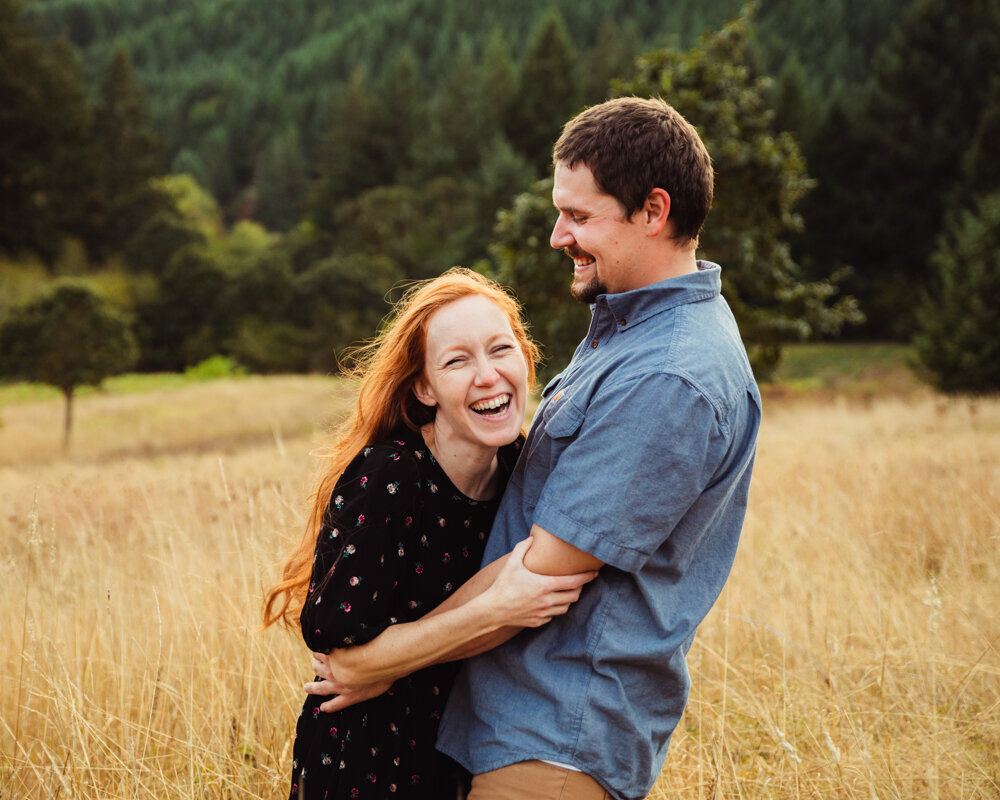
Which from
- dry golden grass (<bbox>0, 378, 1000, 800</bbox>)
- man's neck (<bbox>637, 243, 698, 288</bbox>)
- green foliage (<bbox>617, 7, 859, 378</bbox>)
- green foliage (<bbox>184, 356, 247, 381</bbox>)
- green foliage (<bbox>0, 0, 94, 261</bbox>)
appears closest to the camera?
man's neck (<bbox>637, 243, 698, 288</bbox>)

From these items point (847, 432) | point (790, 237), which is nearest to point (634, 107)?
point (847, 432)

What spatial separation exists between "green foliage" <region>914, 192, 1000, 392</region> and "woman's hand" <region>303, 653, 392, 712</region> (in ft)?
73.5

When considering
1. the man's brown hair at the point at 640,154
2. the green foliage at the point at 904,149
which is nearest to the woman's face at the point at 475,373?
the man's brown hair at the point at 640,154

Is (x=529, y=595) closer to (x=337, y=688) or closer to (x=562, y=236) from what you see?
(x=337, y=688)

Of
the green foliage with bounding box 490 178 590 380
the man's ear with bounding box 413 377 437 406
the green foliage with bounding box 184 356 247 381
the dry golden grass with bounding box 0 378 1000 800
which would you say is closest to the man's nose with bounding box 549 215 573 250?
the man's ear with bounding box 413 377 437 406

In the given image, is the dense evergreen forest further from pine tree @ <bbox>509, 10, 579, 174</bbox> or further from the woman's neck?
the woman's neck

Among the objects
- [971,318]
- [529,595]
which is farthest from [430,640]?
[971,318]

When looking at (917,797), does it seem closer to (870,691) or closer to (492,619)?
(870,691)

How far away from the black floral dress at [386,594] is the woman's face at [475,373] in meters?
0.13

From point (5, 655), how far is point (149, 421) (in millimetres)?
20555

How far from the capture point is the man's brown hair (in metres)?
1.79

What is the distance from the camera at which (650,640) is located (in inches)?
70.5

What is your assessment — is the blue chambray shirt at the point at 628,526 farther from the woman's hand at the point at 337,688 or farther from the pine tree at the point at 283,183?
the pine tree at the point at 283,183

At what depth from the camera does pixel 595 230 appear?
1858 mm
